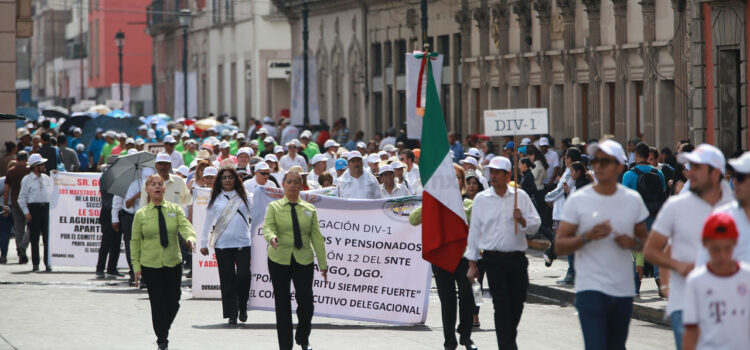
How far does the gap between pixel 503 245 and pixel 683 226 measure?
3.63 m

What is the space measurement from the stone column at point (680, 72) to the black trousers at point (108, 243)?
1200cm

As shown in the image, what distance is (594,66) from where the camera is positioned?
110 feet

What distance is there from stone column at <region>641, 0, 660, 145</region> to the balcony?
169 feet

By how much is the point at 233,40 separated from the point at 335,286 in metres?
56.9

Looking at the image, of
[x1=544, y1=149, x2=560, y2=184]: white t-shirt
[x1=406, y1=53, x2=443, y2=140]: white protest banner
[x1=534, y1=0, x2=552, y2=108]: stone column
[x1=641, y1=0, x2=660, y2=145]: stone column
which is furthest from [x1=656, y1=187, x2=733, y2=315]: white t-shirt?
[x1=534, y1=0, x2=552, y2=108]: stone column

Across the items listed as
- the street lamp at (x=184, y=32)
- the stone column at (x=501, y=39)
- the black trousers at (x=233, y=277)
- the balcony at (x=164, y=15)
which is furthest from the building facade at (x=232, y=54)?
the black trousers at (x=233, y=277)

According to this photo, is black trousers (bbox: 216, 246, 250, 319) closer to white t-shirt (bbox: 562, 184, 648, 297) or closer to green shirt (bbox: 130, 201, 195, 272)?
green shirt (bbox: 130, 201, 195, 272)

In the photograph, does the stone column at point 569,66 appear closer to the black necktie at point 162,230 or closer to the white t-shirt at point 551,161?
the white t-shirt at point 551,161

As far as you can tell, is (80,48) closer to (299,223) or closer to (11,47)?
(11,47)

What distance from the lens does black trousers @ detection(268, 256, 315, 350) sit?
13086 mm

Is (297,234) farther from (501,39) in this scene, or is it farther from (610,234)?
(501,39)

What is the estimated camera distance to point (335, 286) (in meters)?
15.7

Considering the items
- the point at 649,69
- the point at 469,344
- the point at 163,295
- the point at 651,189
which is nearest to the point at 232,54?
the point at 649,69

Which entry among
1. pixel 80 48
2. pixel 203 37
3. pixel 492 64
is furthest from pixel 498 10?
pixel 80 48
